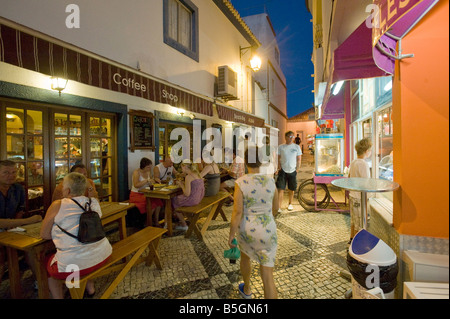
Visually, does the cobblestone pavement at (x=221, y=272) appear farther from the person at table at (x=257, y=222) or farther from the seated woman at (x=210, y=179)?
the seated woman at (x=210, y=179)

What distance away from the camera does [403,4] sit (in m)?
1.63

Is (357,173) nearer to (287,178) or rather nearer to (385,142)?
(385,142)

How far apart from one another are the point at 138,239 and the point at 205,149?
206 inches

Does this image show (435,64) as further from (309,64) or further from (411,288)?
(309,64)

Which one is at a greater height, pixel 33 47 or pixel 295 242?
pixel 33 47

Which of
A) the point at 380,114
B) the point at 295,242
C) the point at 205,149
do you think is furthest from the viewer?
the point at 205,149

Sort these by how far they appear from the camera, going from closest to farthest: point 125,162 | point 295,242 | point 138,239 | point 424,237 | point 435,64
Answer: point 435,64 → point 424,237 → point 138,239 → point 295,242 → point 125,162

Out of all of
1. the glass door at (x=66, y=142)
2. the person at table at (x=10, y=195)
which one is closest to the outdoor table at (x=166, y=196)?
the glass door at (x=66, y=142)

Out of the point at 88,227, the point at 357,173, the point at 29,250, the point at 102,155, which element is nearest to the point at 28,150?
the point at 102,155

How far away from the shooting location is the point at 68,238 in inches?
90.4

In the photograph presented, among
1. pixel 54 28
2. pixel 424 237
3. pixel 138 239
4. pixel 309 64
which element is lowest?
pixel 138 239

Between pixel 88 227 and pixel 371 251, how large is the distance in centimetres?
277

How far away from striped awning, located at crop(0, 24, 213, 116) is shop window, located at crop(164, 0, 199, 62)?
288cm
